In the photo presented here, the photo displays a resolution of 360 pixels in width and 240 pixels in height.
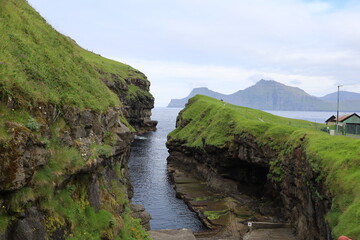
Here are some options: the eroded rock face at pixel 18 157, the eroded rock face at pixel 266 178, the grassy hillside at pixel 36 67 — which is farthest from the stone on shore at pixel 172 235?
the eroded rock face at pixel 18 157

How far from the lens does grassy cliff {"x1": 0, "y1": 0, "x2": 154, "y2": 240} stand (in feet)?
46.1

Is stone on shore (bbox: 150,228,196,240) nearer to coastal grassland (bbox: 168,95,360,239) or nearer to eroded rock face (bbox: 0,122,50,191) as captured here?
coastal grassland (bbox: 168,95,360,239)

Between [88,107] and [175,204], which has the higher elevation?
[88,107]

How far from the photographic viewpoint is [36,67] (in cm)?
1995

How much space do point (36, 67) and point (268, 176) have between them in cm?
4289

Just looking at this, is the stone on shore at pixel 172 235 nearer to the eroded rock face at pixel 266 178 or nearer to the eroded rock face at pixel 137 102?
the eroded rock face at pixel 266 178

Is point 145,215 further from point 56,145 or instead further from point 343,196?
point 56,145

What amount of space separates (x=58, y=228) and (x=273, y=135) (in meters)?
45.6

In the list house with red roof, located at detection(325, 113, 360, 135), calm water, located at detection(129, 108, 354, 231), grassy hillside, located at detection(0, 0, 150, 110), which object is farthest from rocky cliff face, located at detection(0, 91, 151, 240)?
house with red roof, located at detection(325, 113, 360, 135)

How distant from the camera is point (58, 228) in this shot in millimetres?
16016

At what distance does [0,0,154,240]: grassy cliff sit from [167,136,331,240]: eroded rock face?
21.4 m

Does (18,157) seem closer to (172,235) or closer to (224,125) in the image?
(172,235)

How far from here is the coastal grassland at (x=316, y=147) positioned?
1057 inches

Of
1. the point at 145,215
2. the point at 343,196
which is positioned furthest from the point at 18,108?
the point at 145,215
